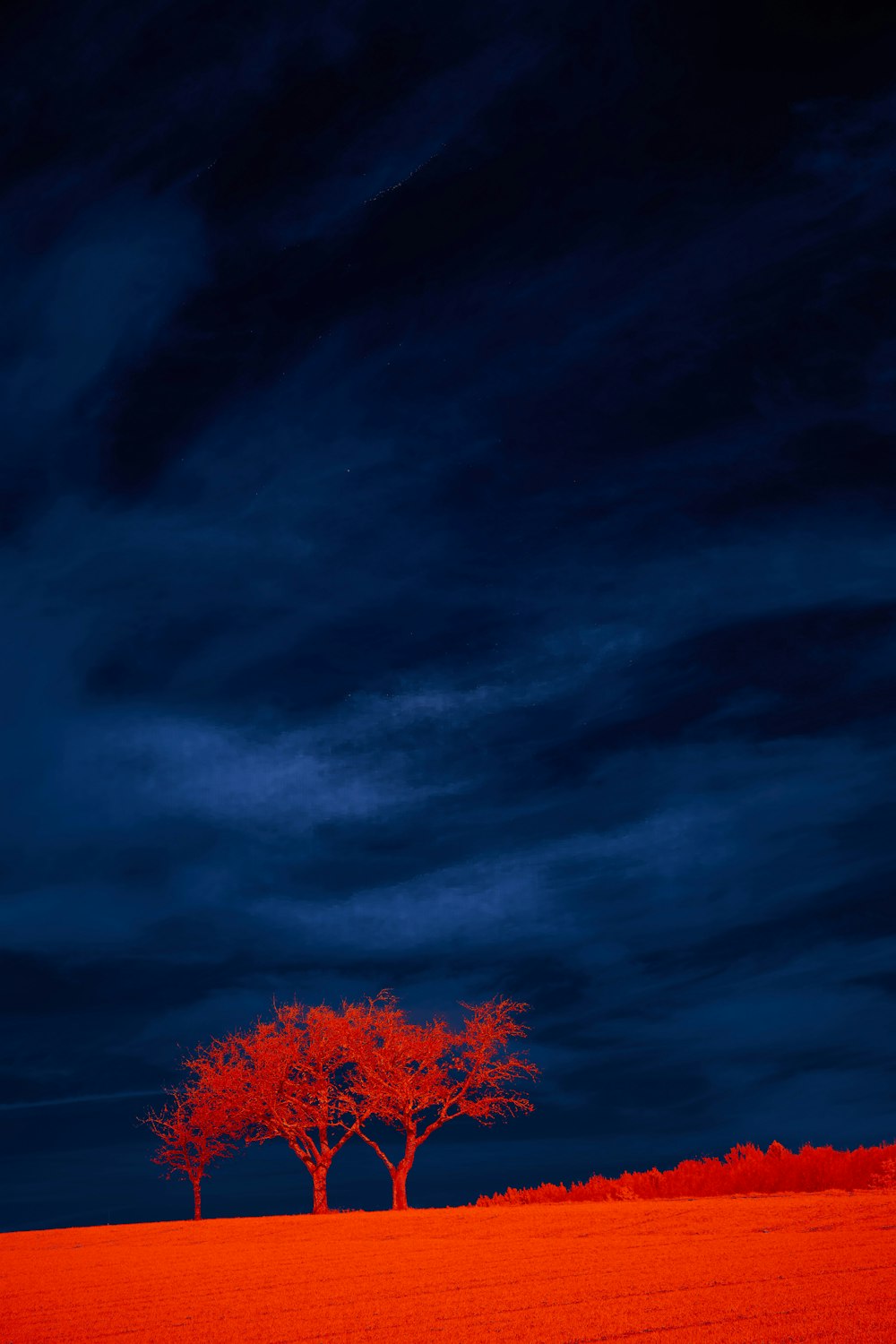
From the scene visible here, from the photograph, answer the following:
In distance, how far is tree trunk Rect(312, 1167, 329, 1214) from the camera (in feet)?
164

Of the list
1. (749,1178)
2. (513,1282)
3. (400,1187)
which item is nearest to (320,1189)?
(400,1187)

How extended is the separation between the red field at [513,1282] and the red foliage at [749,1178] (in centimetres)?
322

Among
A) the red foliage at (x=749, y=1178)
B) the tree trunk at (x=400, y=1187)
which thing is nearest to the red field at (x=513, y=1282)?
the red foliage at (x=749, y=1178)

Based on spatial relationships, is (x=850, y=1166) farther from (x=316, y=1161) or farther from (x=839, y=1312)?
(x=316, y=1161)

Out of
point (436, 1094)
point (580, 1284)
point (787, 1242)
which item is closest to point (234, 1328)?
point (580, 1284)

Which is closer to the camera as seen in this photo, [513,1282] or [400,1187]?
[513,1282]

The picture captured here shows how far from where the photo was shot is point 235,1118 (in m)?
52.7

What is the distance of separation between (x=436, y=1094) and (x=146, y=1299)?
3598 cm

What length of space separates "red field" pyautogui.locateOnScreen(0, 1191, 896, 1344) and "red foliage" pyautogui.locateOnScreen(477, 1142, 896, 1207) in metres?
3.22

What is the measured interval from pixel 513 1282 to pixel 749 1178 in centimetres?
2253

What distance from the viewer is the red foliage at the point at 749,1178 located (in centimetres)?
3262

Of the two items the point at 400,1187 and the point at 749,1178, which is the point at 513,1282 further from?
the point at 400,1187

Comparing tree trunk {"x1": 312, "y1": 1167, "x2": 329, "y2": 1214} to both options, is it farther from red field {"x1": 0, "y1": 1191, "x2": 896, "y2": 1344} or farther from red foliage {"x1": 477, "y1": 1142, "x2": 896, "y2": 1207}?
red field {"x1": 0, "y1": 1191, "x2": 896, "y2": 1344}

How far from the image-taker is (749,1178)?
35.6m
